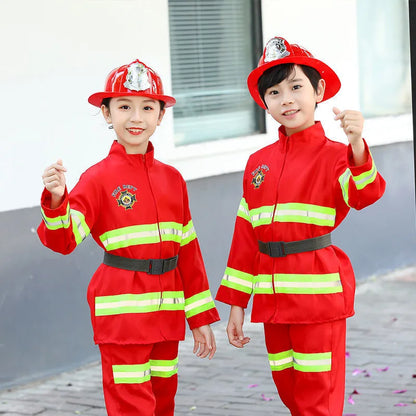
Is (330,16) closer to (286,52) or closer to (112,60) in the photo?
(112,60)

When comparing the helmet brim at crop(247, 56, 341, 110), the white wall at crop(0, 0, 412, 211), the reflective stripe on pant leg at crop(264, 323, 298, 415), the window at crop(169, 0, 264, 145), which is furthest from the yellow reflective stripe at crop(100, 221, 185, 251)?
the window at crop(169, 0, 264, 145)

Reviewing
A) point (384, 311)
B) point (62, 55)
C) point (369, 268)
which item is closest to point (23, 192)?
point (62, 55)

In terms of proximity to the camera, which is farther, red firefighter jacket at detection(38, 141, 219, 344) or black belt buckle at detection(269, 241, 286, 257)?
black belt buckle at detection(269, 241, 286, 257)

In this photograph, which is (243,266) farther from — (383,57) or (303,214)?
(383,57)

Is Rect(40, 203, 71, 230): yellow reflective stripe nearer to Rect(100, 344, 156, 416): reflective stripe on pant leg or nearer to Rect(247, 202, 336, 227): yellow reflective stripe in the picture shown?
Rect(100, 344, 156, 416): reflective stripe on pant leg

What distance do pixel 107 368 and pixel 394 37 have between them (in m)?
6.60

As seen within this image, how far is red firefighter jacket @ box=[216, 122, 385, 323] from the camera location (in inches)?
165

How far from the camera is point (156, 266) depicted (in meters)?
4.18

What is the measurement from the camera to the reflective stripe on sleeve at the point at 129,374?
413cm

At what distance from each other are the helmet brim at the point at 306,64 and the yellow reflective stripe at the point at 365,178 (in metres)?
0.61

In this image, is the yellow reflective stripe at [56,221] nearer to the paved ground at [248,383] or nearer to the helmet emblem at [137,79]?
the helmet emblem at [137,79]

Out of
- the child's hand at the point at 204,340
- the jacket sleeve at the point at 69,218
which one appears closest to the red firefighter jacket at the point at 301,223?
the child's hand at the point at 204,340

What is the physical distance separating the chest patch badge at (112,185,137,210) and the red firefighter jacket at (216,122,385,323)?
0.52 metres

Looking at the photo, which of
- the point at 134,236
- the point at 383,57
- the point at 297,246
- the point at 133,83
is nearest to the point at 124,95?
the point at 133,83
